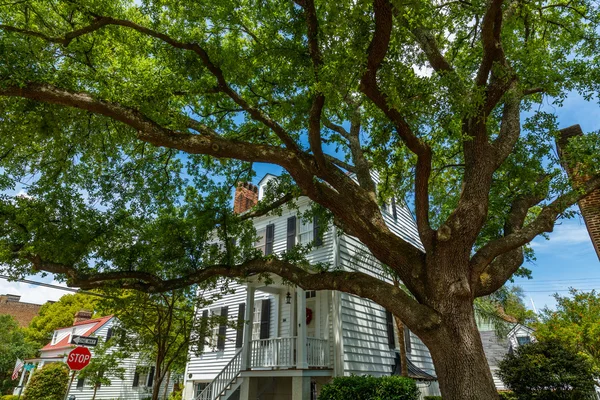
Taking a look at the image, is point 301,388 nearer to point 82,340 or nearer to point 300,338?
point 300,338

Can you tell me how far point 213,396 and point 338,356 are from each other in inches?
193

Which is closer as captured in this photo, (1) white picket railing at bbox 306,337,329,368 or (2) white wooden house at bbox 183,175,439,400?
(1) white picket railing at bbox 306,337,329,368

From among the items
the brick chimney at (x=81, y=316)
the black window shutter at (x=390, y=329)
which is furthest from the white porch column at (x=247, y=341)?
the brick chimney at (x=81, y=316)

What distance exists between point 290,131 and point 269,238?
7462 millimetres

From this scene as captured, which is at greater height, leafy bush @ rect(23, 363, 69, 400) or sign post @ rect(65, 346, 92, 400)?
sign post @ rect(65, 346, 92, 400)

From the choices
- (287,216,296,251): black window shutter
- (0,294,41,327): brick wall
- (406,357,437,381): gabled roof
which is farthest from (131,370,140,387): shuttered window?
(0,294,41,327): brick wall

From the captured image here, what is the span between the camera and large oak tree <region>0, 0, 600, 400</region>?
231 inches

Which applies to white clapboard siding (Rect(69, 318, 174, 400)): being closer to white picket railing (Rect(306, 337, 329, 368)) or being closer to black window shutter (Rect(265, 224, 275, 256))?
black window shutter (Rect(265, 224, 275, 256))

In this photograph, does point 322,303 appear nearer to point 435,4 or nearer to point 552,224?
point 552,224

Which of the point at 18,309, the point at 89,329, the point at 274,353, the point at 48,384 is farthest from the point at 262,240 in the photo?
the point at 18,309

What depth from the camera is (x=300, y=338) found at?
36.3 ft

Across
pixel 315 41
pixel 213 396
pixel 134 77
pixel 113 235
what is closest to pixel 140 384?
pixel 213 396

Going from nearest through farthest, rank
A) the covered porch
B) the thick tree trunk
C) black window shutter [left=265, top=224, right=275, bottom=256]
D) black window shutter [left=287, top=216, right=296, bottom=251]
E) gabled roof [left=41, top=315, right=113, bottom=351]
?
the thick tree trunk, the covered porch, black window shutter [left=287, top=216, right=296, bottom=251], black window shutter [left=265, top=224, right=275, bottom=256], gabled roof [left=41, top=315, right=113, bottom=351]

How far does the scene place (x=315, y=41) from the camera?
6.58 metres
